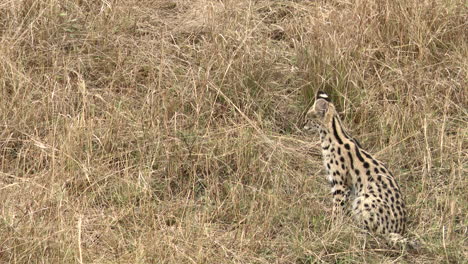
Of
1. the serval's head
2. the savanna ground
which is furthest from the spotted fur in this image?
the savanna ground

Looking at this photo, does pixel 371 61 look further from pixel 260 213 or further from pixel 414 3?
pixel 260 213

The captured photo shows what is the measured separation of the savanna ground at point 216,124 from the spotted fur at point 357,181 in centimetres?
11

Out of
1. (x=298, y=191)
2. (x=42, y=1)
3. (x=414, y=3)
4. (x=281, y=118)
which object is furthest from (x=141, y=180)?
(x=414, y=3)

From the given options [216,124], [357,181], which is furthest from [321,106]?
[216,124]

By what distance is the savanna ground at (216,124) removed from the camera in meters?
5.56

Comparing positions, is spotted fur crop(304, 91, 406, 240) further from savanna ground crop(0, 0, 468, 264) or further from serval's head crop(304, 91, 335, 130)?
savanna ground crop(0, 0, 468, 264)

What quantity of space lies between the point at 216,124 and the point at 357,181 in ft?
3.94

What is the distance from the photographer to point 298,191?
6.21m

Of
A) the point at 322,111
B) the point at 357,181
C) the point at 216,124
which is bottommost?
the point at 216,124

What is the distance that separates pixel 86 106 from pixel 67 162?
→ 29.7 inches

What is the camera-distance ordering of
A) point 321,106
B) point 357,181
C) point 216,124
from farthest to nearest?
1. point 216,124
2. point 321,106
3. point 357,181

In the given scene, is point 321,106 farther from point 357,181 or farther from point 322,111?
point 357,181

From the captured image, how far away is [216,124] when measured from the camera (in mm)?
6766

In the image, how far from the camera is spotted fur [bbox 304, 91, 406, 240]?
571 centimetres
